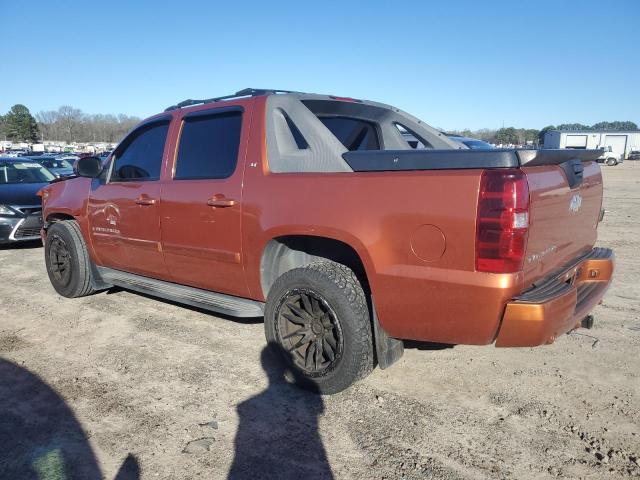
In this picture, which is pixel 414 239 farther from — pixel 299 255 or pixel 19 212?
pixel 19 212

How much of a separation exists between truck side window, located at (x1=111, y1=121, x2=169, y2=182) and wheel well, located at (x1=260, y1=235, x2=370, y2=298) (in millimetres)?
1377

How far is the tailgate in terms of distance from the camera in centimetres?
253

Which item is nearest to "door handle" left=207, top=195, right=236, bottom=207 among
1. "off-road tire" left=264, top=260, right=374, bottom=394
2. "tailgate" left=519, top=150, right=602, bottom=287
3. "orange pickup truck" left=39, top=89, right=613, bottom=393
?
"orange pickup truck" left=39, top=89, right=613, bottom=393

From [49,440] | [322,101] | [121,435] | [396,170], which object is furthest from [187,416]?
[322,101]

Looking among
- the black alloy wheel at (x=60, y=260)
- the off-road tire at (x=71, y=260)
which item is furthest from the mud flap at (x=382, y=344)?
the black alloy wheel at (x=60, y=260)

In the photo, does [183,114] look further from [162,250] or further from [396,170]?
[396,170]

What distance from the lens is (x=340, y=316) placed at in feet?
9.82

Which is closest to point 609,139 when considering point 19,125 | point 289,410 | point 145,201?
point 145,201

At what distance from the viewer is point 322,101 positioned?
12.8 ft

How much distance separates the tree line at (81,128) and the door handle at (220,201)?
10296cm

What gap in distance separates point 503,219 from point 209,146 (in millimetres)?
2379

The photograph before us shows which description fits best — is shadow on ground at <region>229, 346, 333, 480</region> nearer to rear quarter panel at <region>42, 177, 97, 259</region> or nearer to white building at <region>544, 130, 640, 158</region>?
rear quarter panel at <region>42, 177, 97, 259</region>

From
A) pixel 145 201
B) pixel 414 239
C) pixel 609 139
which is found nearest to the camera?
pixel 414 239

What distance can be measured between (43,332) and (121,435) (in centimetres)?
208
